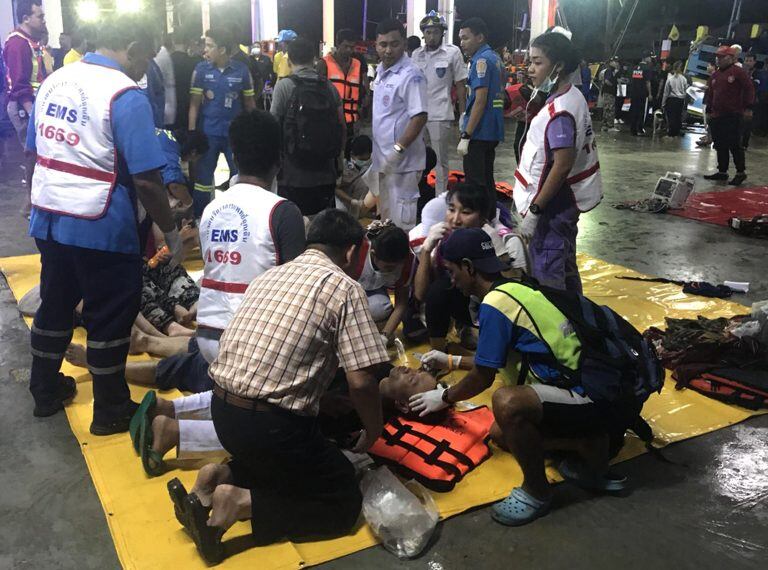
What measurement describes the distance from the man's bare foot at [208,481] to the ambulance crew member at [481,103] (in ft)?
13.0

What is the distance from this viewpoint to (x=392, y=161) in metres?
4.97

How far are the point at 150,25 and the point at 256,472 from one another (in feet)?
6.05

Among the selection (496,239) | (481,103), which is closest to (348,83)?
(481,103)

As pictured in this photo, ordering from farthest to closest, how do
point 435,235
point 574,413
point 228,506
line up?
point 435,235 → point 574,413 → point 228,506

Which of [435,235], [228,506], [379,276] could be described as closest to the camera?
[228,506]

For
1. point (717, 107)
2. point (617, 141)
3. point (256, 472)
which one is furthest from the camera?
point (617, 141)

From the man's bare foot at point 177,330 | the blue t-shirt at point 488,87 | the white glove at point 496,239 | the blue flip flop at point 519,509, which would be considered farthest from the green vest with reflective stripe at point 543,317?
the blue t-shirt at point 488,87

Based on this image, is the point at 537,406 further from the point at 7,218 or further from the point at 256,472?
the point at 7,218

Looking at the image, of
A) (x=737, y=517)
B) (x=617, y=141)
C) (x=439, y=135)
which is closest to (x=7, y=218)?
(x=439, y=135)

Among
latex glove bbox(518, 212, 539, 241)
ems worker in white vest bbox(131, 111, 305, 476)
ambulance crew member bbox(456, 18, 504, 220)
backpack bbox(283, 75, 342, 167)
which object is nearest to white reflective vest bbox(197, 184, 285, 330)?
ems worker in white vest bbox(131, 111, 305, 476)

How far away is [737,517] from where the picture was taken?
254 cm

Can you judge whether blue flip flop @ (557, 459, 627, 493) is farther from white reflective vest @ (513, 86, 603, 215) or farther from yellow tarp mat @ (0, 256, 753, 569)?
white reflective vest @ (513, 86, 603, 215)

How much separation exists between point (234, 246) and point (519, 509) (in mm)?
1410

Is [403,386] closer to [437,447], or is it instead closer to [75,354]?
[437,447]
